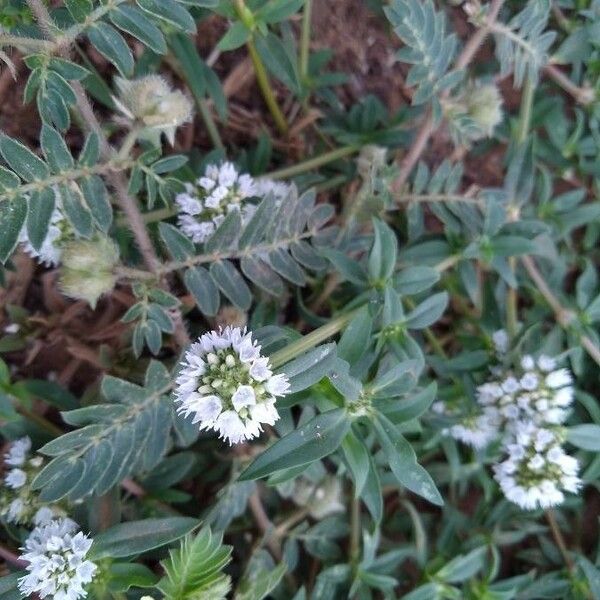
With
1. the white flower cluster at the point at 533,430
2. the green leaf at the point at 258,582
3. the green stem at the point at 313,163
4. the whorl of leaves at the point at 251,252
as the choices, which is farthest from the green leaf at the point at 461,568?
the green stem at the point at 313,163

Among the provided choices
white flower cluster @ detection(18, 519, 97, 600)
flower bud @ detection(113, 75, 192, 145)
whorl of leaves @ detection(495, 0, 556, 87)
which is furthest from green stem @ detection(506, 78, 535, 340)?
white flower cluster @ detection(18, 519, 97, 600)

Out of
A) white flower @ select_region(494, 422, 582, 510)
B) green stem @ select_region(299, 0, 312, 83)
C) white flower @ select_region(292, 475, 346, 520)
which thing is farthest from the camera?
green stem @ select_region(299, 0, 312, 83)

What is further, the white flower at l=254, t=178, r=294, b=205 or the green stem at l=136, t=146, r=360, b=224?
the green stem at l=136, t=146, r=360, b=224

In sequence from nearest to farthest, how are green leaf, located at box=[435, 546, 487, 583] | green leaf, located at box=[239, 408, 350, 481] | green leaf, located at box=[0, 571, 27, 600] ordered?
green leaf, located at box=[239, 408, 350, 481]
green leaf, located at box=[0, 571, 27, 600]
green leaf, located at box=[435, 546, 487, 583]

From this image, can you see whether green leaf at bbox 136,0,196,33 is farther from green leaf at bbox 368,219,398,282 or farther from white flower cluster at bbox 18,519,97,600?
white flower cluster at bbox 18,519,97,600

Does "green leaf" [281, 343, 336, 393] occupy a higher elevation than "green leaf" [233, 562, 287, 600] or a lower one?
higher

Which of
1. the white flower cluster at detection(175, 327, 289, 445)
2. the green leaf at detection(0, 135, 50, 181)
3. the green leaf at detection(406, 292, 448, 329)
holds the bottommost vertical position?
the green leaf at detection(406, 292, 448, 329)

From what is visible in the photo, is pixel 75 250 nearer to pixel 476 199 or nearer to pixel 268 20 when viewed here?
pixel 268 20
